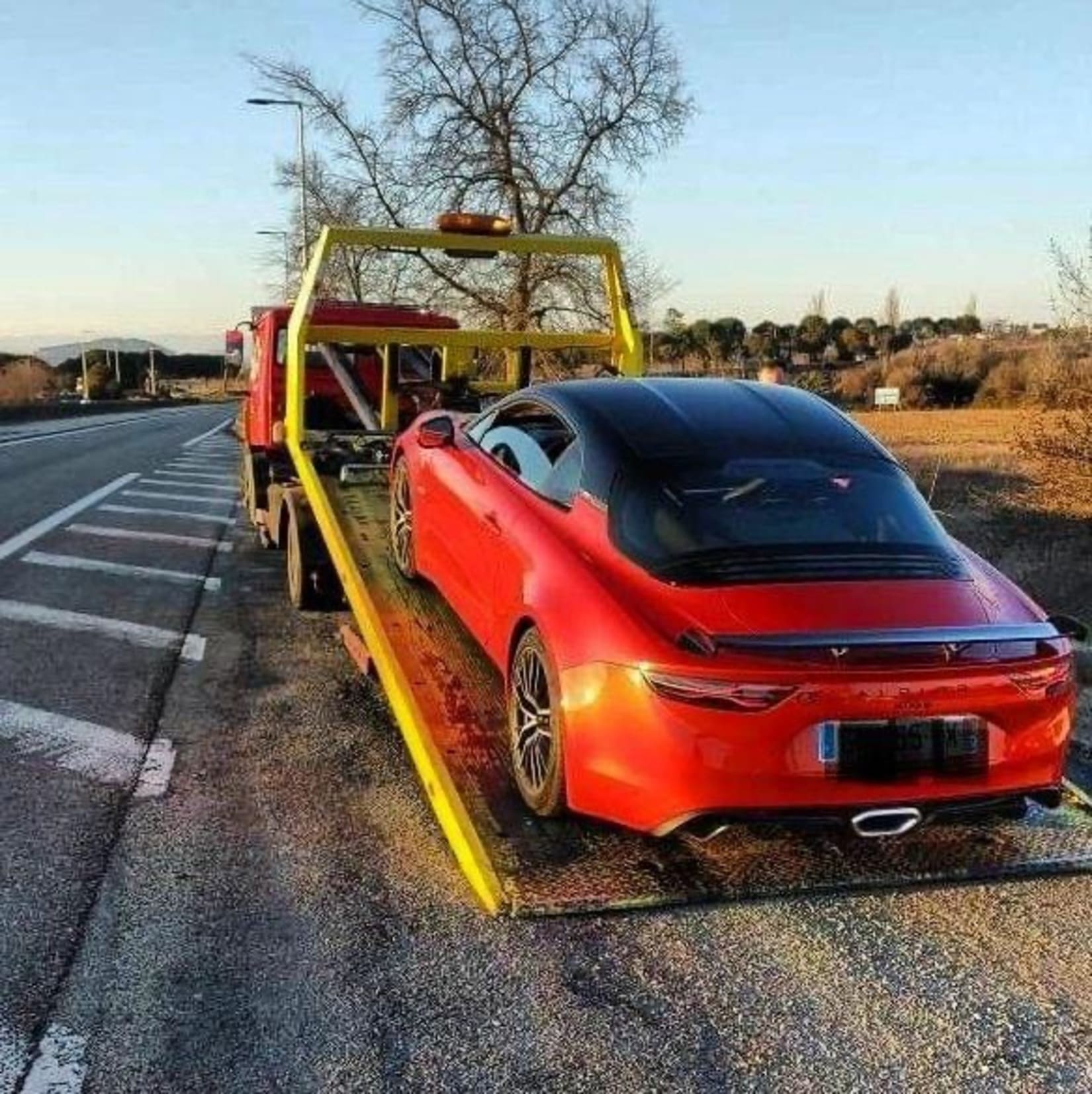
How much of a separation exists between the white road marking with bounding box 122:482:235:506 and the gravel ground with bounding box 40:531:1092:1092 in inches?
447

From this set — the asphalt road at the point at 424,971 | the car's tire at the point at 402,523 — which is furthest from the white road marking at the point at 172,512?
the asphalt road at the point at 424,971

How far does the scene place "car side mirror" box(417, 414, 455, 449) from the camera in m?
6.16

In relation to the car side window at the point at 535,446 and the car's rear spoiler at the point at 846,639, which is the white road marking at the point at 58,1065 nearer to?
the car's rear spoiler at the point at 846,639

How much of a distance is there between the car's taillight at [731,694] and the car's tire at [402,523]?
3.05m

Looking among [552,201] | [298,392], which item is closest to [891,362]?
[552,201]

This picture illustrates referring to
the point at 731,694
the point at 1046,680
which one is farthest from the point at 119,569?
the point at 1046,680

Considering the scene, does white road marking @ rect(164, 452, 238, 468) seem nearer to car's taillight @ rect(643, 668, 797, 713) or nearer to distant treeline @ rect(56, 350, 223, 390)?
car's taillight @ rect(643, 668, 797, 713)

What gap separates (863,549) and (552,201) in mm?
21892

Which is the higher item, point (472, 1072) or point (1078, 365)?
point (1078, 365)

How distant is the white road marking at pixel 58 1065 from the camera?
9.86 ft

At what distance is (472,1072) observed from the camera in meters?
3.12

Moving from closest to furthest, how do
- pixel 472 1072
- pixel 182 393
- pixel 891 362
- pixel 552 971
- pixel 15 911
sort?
1. pixel 472 1072
2. pixel 552 971
3. pixel 15 911
4. pixel 891 362
5. pixel 182 393

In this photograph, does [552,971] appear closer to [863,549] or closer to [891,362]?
[863,549]

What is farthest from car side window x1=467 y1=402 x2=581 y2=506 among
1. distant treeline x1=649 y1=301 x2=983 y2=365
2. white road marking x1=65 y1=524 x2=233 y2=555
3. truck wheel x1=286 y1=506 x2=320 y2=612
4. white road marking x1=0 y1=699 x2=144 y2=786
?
distant treeline x1=649 y1=301 x2=983 y2=365
